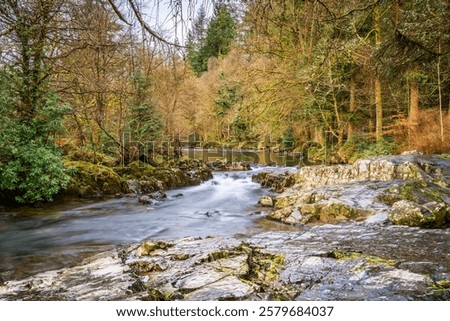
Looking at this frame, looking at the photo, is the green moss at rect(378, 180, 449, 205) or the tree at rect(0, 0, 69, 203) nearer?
the green moss at rect(378, 180, 449, 205)

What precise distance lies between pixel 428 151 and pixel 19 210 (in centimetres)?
1355

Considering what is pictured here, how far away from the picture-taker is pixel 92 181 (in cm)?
1161

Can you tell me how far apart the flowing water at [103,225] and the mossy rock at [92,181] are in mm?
704

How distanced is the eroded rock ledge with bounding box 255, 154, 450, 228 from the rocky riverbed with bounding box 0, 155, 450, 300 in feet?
0.09

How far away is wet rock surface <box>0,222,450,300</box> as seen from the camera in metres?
3.09

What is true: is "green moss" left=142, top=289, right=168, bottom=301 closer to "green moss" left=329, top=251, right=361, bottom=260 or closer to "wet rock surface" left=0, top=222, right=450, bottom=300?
"wet rock surface" left=0, top=222, right=450, bottom=300

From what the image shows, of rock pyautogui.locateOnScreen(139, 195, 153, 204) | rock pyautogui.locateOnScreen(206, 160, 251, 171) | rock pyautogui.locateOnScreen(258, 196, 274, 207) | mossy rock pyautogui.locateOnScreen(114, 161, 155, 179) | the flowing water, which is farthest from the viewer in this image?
rock pyautogui.locateOnScreen(206, 160, 251, 171)

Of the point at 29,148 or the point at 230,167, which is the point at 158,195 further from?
the point at 230,167

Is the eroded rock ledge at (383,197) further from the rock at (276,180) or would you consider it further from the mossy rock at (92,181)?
the mossy rock at (92,181)

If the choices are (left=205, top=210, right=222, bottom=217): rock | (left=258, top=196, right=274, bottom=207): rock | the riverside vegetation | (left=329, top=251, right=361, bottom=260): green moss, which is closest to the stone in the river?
the riverside vegetation

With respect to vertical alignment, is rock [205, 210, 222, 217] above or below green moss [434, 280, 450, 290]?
below

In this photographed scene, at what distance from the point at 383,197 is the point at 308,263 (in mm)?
3875

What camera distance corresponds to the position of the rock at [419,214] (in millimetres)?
5734

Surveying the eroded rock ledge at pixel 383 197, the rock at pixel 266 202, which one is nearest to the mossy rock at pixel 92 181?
the rock at pixel 266 202
